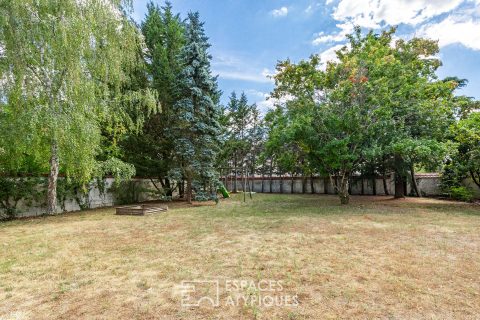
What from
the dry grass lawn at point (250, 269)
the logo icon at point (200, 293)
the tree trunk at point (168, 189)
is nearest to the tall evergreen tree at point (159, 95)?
the tree trunk at point (168, 189)

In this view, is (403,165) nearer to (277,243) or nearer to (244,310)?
(277,243)

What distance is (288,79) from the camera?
34.3 ft

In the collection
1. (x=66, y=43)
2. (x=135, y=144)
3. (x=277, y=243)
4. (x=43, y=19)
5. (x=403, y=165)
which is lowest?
(x=277, y=243)

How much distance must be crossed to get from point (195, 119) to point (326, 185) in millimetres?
10834

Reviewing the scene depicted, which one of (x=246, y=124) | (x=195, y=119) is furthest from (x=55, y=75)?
(x=246, y=124)

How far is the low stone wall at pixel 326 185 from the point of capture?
13555 millimetres

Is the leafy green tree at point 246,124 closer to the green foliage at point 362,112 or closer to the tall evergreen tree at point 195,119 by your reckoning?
the tall evergreen tree at point 195,119

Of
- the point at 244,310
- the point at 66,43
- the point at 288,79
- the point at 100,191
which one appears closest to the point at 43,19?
the point at 66,43

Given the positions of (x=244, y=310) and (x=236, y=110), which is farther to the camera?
(x=236, y=110)

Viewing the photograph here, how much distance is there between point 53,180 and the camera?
27.8 feet

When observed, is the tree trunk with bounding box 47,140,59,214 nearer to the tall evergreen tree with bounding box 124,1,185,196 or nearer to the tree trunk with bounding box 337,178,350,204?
the tall evergreen tree with bounding box 124,1,185,196

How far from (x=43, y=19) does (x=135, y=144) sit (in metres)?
6.03

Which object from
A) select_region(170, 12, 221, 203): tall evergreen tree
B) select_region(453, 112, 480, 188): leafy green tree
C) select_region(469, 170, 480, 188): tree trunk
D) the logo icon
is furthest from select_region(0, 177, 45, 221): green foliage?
select_region(469, 170, 480, 188): tree trunk

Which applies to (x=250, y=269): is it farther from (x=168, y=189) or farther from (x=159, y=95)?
(x=168, y=189)
